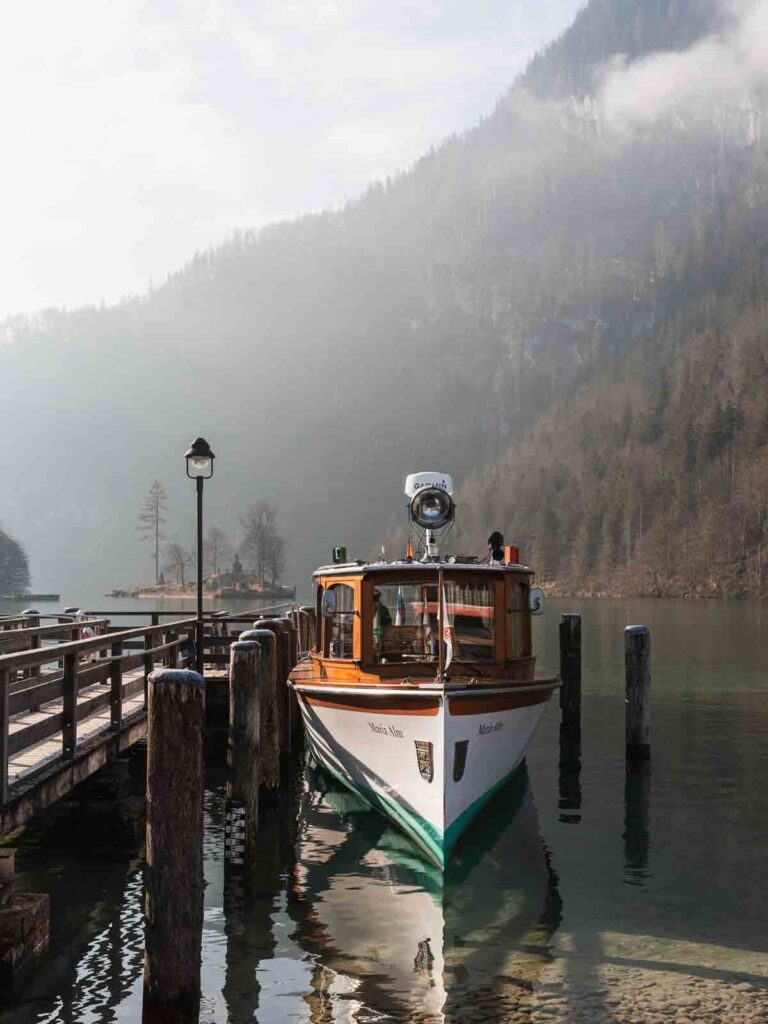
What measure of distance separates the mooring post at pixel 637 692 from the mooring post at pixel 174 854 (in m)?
13.9

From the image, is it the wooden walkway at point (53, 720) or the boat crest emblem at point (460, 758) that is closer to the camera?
the wooden walkway at point (53, 720)

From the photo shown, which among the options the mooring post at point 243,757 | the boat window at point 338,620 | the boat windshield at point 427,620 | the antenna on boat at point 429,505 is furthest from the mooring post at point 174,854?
the antenna on boat at point 429,505

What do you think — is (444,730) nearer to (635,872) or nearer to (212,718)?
(635,872)

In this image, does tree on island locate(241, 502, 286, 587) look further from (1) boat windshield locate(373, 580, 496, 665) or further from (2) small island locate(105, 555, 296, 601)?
(1) boat windshield locate(373, 580, 496, 665)

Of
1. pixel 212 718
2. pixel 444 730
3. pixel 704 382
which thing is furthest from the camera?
pixel 704 382

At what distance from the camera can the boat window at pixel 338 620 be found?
1727 cm

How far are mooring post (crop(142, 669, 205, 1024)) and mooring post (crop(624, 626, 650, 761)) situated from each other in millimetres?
13883

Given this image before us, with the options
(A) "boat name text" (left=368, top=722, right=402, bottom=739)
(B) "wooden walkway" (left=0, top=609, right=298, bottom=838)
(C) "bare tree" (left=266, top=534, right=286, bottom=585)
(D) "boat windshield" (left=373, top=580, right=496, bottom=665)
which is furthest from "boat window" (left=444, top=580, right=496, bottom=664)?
(C) "bare tree" (left=266, top=534, right=286, bottom=585)

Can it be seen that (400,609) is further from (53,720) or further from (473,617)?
(53,720)

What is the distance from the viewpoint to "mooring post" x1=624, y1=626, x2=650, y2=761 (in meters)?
21.8

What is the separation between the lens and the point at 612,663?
144 feet

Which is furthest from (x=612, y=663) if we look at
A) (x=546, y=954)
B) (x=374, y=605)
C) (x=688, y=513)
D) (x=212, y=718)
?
(x=688, y=513)

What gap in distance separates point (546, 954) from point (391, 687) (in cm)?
439

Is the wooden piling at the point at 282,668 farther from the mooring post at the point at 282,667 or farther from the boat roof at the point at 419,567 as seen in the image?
the boat roof at the point at 419,567
